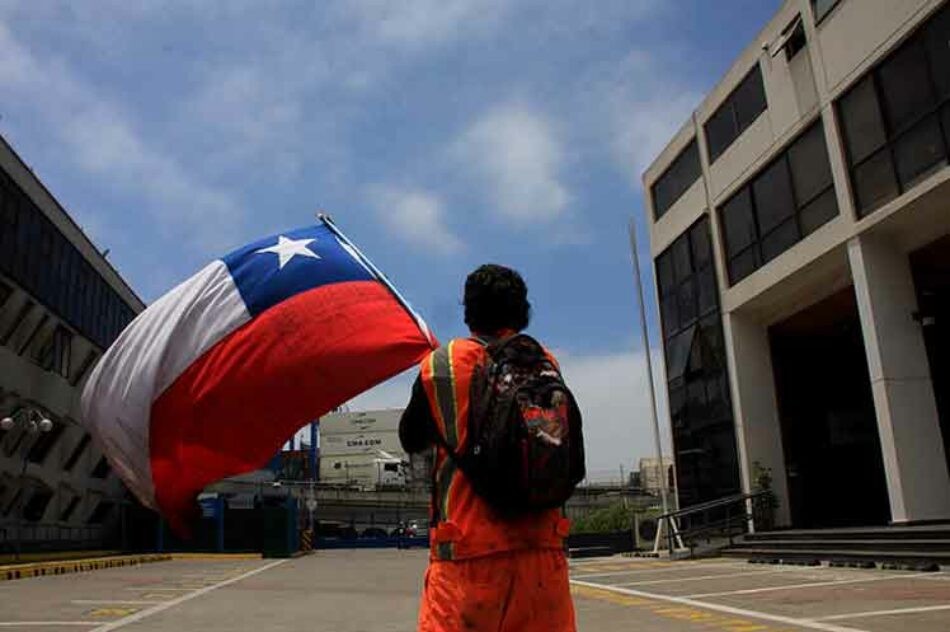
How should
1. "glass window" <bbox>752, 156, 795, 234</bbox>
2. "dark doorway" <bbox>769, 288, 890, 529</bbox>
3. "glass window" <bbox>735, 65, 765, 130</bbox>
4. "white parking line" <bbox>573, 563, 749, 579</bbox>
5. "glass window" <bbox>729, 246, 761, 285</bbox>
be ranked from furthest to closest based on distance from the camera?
1. "dark doorway" <bbox>769, 288, 890, 529</bbox>
2. "glass window" <bbox>729, 246, 761, 285</bbox>
3. "glass window" <bbox>735, 65, 765, 130</bbox>
4. "glass window" <bbox>752, 156, 795, 234</bbox>
5. "white parking line" <bbox>573, 563, 749, 579</bbox>

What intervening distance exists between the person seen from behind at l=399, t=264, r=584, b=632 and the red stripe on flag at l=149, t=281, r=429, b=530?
48.7 inches

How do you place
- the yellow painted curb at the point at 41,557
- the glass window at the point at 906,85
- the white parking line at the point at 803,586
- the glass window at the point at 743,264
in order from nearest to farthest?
the white parking line at the point at 803,586, the glass window at the point at 906,85, the glass window at the point at 743,264, the yellow painted curb at the point at 41,557

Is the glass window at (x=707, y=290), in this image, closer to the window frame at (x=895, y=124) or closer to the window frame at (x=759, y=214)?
the window frame at (x=759, y=214)

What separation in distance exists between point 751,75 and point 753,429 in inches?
331

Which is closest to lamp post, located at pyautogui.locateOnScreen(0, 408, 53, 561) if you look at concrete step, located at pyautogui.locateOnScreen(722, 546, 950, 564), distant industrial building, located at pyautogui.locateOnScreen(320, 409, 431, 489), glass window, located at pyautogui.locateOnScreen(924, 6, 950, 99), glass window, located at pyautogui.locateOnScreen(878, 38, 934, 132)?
concrete step, located at pyautogui.locateOnScreen(722, 546, 950, 564)

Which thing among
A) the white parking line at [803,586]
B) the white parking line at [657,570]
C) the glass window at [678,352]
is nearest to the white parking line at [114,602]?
the white parking line at [657,570]

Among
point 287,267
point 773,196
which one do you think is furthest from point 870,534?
point 287,267

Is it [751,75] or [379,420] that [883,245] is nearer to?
[751,75]

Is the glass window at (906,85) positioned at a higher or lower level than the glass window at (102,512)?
higher

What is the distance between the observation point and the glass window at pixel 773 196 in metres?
17.5

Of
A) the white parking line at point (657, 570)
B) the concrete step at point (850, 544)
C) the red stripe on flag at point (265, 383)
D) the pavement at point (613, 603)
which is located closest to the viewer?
the red stripe on flag at point (265, 383)

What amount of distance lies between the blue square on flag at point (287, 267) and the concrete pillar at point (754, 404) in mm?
17219

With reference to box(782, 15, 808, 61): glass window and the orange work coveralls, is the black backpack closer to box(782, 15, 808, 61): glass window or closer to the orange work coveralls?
the orange work coveralls

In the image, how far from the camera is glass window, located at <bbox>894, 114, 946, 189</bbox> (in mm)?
12945
